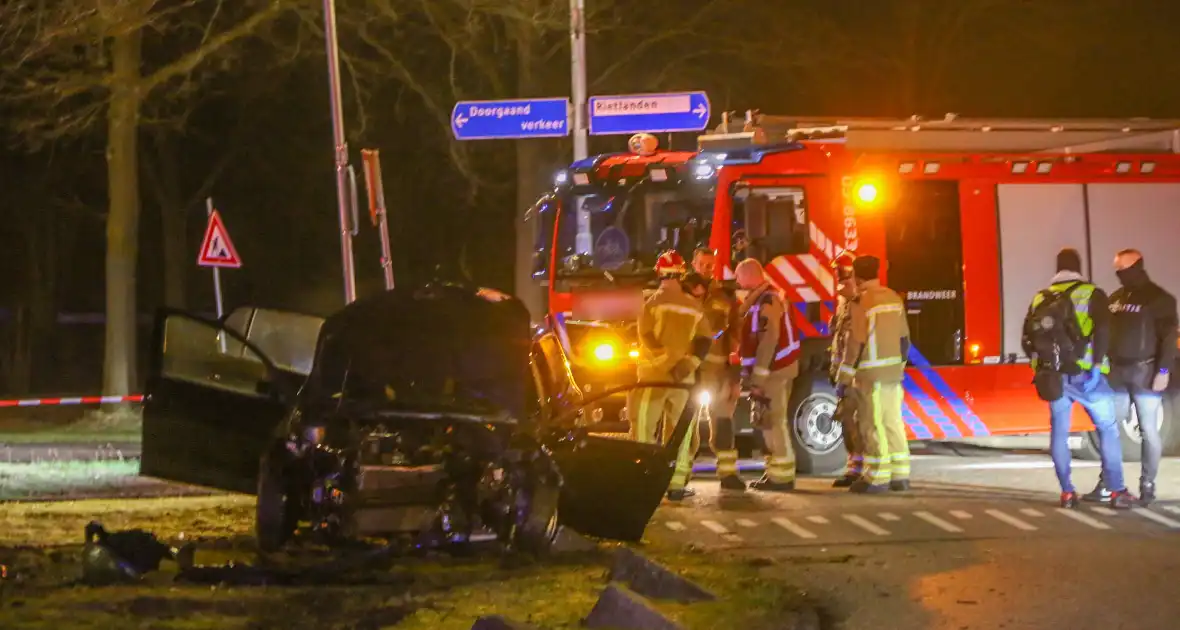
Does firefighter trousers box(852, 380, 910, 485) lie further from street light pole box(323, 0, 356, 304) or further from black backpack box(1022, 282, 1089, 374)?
street light pole box(323, 0, 356, 304)

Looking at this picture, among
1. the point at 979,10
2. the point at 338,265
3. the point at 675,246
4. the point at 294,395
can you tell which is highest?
the point at 979,10

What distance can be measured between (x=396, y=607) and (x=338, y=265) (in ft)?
105

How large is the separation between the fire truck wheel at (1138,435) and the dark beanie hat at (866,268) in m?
3.20

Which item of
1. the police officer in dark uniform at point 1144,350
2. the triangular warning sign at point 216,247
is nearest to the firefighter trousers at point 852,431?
the police officer in dark uniform at point 1144,350

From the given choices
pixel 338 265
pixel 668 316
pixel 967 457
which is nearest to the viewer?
pixel 668 316

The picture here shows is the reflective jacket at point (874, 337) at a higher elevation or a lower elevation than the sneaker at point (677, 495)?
higher

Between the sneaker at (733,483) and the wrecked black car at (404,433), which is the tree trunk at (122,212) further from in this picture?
the wrecked black car at (404,433)

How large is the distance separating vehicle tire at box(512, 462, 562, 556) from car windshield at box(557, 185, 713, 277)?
14.4 feet

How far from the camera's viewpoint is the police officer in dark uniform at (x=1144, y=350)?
9820 millimetres

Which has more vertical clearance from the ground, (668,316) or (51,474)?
(668,316)

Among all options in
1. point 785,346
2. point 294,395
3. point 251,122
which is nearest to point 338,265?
point 251,122

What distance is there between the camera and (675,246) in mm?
11672

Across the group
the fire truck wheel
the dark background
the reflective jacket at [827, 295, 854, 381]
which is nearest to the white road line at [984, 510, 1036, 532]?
the reflective jacket at [827, 295, 854, 381]

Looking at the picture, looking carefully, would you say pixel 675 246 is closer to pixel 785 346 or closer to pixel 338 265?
pixel 785 346
